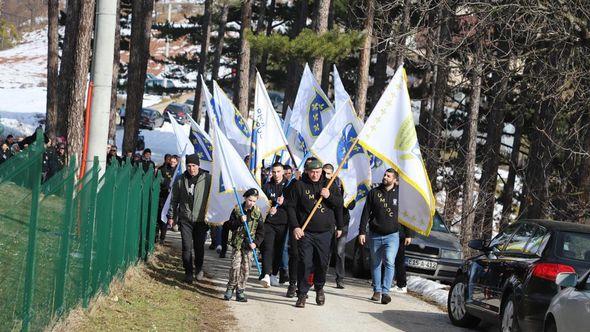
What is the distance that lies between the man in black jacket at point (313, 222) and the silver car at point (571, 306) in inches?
178

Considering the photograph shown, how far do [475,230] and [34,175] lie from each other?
74.8 ft

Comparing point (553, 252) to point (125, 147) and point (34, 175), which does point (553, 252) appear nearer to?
point (34, 175)

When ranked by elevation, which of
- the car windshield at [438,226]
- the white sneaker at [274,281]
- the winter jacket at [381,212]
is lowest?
the white sneaker at [274,281]

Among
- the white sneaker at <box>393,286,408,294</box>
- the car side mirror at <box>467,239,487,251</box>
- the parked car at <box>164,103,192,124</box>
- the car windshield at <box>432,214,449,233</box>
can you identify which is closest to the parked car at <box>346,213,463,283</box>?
the car windshield at <box>432,214,449,233</box>

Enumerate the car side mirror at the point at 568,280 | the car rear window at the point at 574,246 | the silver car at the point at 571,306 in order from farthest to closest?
the car rear window at the point at 574,246, the car side mirror at the point at 568,280, the silver car at the point at 571,306

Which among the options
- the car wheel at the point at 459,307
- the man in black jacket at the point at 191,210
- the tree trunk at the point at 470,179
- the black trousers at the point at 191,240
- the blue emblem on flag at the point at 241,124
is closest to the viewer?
the car wheel at the point at 459,307

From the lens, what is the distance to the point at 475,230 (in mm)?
29156

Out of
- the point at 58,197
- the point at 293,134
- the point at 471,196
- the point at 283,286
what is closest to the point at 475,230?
the point at 471,196

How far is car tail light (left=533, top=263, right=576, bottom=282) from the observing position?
10305mm

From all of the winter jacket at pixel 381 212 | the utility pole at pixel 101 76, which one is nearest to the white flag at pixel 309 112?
the winter jacket at pixel 381 212

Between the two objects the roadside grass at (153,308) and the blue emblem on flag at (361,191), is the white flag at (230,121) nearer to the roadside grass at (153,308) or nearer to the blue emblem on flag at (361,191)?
the blue emblem on flag at (361,191)

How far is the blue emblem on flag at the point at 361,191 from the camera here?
17.1 meters

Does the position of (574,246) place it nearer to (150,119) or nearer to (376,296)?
(376,296)

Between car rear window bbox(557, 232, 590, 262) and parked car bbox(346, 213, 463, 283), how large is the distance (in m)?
7.62
